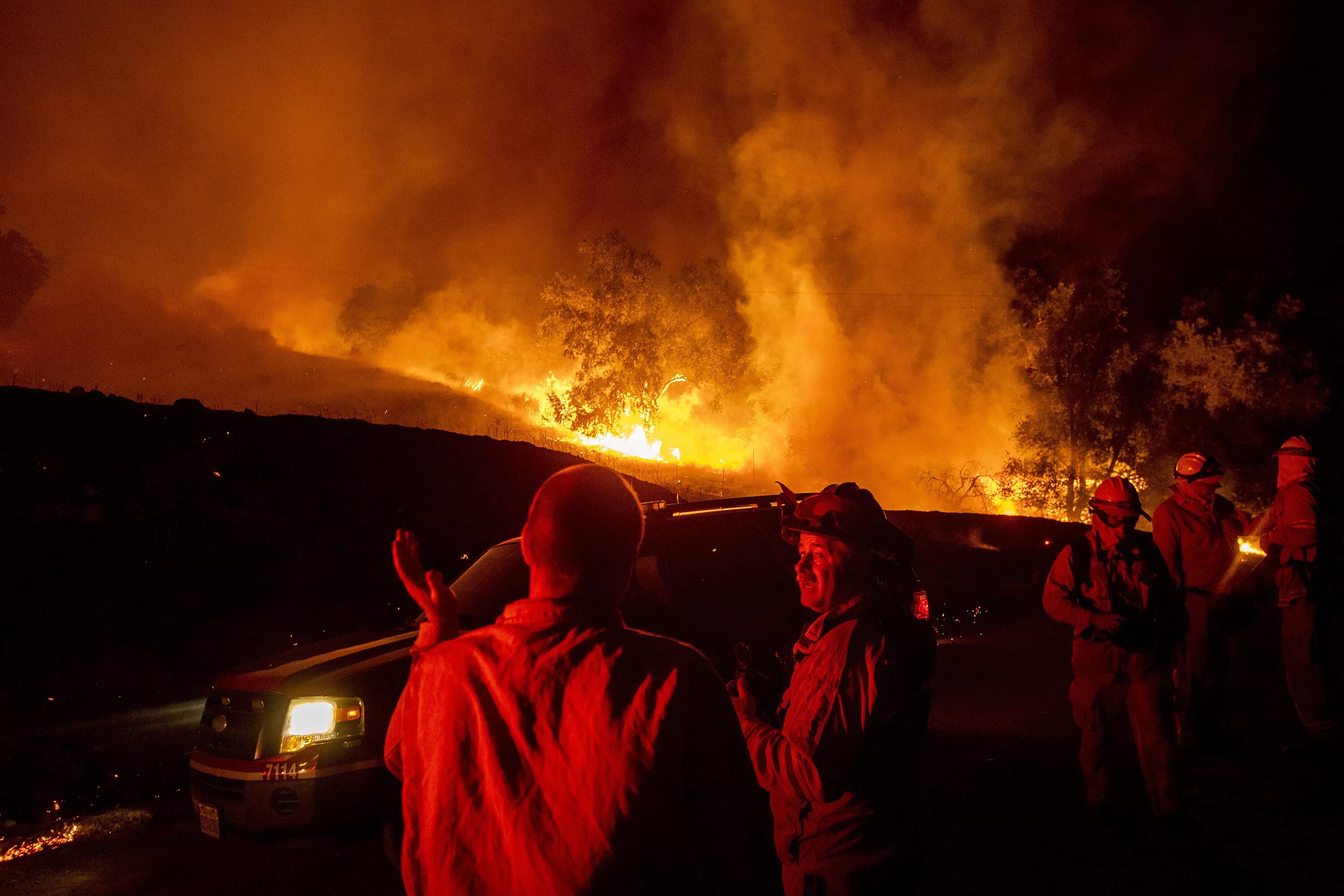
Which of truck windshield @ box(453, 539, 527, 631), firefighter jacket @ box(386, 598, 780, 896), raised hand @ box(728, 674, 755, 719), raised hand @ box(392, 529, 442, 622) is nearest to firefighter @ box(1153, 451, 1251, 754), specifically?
Answer: truck windshield @ box(453, 539, 527, 631)

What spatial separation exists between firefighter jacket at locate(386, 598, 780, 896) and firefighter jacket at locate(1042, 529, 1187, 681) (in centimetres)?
378

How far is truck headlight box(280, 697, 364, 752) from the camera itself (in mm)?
4434

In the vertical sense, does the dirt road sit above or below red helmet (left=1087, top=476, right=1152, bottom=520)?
below

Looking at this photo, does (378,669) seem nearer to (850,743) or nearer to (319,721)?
(319,721)

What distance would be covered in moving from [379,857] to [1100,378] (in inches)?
1474

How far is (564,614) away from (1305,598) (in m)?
6.44

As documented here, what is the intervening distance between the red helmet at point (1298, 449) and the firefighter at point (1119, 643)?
7.37 feet

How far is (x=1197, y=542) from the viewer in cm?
636

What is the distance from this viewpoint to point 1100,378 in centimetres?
3641

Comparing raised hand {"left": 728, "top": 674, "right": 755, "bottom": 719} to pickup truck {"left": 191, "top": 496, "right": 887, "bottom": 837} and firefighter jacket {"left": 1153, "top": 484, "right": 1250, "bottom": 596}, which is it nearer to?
pickup truck {"left": 191, "top": 496, "right": 887, "bottom": 837}

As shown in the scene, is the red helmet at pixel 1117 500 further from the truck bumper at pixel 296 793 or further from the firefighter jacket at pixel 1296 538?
the truck bumper at pixel 296 793

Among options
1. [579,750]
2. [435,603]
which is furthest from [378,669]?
[579,750]

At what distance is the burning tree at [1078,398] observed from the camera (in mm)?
36250

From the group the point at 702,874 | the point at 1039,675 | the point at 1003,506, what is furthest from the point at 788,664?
the point at 1003,506
